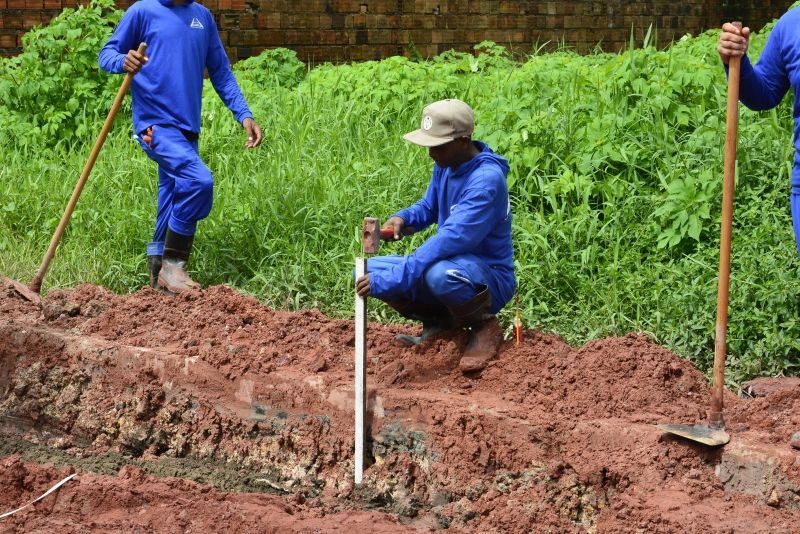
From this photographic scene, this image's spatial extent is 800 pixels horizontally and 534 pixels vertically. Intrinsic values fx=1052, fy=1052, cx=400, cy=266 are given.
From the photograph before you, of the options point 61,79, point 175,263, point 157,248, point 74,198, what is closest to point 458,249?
point 175,263

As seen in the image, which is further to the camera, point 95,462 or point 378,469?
point 95,462

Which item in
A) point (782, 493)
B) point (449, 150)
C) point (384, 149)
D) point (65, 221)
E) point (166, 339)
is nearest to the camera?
point (782, 493)

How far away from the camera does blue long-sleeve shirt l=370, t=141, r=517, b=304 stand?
463cm

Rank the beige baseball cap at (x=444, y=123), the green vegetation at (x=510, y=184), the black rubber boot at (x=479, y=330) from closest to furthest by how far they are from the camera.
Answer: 1. the beige baseball cap at (x=444, y=123)
2. the black rubber boot at (x=479, y=330)
3. the green vegetation at (x=510, y=184)

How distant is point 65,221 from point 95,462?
1.90m

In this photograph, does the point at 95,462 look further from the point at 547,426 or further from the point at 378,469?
the point at 547,426

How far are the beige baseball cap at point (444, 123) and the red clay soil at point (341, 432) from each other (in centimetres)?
98

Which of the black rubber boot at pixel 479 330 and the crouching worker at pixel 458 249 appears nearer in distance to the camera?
the crouching worker at pixel 458 249

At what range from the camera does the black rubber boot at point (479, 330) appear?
479 centimetres

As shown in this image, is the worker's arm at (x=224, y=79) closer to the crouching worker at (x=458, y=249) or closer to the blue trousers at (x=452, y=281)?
the crouching worker at (x=458, y=249)

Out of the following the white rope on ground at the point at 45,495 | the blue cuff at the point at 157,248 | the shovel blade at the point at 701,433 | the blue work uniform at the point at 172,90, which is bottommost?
the white rope on ground at the point at 45,495

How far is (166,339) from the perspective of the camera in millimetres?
5418

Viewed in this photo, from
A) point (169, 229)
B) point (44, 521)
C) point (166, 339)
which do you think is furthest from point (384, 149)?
point (44, 521)

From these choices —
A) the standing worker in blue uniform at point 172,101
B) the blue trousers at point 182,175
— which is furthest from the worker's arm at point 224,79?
the blue trousers at point 182,175
